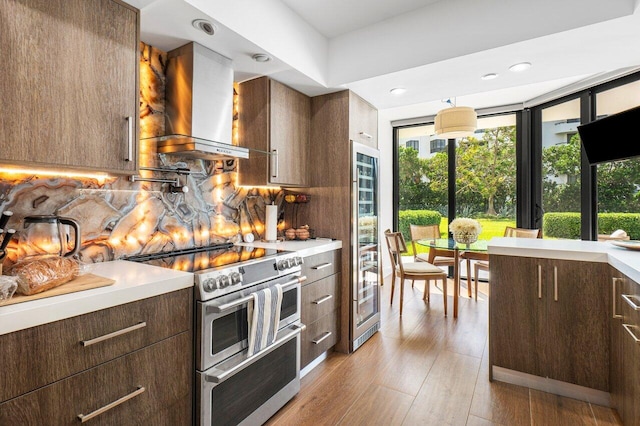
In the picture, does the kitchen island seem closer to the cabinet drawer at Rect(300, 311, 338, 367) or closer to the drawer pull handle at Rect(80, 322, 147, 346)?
the cabinet drawer at Rect(300, 311, 338, 367)

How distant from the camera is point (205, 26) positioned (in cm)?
190

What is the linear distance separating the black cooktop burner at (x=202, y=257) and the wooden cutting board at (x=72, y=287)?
0.37 m

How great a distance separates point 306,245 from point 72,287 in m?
1.55

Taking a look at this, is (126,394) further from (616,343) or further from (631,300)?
(616,343)

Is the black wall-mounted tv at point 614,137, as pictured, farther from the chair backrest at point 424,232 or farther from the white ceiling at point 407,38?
the chair backrest at point 424,232

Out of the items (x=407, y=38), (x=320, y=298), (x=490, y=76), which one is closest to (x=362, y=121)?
(x=407, y=38)

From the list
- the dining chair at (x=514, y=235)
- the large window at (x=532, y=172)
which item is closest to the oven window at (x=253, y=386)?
the dining chair at (x=514, y=235)

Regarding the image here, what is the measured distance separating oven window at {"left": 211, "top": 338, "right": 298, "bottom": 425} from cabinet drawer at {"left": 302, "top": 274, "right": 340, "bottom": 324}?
28 centimetres

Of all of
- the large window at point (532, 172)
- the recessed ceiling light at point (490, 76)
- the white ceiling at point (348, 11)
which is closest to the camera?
the white ceiling at point (348, 11)

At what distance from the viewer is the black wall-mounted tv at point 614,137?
202 cm

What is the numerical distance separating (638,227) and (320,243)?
313 centimetres

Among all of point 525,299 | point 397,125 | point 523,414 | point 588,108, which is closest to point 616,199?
point 588,108

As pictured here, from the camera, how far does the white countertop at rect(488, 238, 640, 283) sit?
1.85 meters

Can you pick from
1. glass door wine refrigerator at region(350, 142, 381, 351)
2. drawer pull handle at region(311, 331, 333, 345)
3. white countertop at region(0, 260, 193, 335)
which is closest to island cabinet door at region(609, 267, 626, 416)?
glass door wine refrigerator at region(350, 142, 381, 351)
